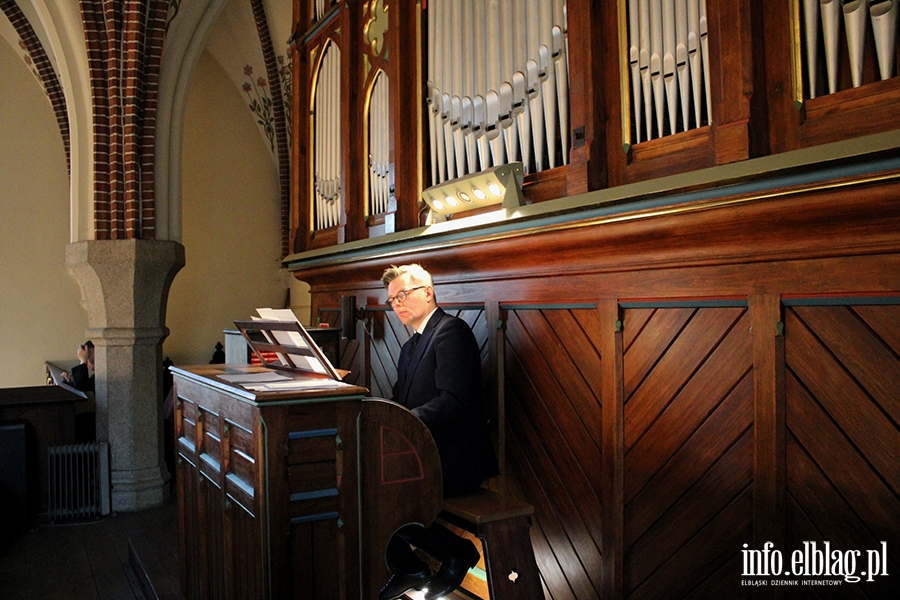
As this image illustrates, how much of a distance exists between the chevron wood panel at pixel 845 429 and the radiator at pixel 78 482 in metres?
5.57

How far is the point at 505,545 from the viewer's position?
2.85 meters

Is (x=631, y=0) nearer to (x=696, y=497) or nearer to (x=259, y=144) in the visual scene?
(x=696, y=497)

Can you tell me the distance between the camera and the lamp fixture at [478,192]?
10.9ft

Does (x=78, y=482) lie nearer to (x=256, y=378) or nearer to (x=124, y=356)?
(x=124, y=356)

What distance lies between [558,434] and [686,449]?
73 cm

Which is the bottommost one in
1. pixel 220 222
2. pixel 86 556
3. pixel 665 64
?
pixel 86 556

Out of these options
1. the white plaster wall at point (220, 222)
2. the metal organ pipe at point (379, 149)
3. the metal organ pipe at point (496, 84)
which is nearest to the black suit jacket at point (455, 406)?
the metal organ pipe at point (496, 84)

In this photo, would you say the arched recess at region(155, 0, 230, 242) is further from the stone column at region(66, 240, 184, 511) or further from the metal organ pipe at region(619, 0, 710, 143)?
the metal organ pipe at region(619, 0, 710, 143)

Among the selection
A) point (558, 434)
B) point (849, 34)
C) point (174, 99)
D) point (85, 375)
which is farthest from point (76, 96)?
point (849, 34)

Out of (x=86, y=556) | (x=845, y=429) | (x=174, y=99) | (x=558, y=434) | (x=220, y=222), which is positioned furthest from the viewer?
(x=220, y=222)

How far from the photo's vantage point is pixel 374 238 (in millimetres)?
4441

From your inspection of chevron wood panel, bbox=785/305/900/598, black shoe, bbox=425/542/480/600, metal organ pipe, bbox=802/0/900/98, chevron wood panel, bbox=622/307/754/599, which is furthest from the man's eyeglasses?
metal organ pipe, bbox=802/0/900/98

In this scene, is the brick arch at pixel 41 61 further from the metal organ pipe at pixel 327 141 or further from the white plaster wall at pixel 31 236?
the metal organ pipe at pixel 327 141

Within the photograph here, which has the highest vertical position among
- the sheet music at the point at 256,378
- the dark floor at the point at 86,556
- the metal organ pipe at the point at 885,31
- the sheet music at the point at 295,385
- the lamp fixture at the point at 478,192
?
the metal organ pipe at the point at 885,31
